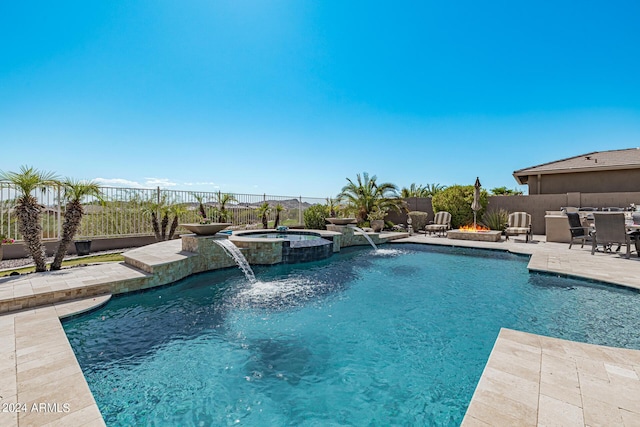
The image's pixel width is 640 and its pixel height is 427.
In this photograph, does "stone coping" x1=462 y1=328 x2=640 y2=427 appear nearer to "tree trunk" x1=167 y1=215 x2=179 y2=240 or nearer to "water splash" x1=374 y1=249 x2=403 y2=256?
"water splash" x1=374 y1=249 x2=403 y2=256

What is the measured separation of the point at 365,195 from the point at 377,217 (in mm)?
1525

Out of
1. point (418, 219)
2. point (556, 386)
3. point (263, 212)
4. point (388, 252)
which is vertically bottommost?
point (388, 252)

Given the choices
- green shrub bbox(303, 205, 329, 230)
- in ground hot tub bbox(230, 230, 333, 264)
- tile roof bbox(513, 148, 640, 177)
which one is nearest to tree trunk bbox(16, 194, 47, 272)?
in ground hot tub bbox(230, 230, 333, 264)

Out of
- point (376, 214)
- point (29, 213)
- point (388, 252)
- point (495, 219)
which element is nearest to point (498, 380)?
point (388, 252)

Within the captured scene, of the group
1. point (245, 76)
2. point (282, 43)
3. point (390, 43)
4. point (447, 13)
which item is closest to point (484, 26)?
point (447, 13)

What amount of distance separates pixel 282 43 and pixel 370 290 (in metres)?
9.47

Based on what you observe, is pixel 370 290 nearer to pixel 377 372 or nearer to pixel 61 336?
pixel 377 372

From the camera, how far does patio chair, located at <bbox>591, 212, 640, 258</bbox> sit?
790 cm

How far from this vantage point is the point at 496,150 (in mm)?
19016

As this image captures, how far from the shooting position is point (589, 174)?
1530cm

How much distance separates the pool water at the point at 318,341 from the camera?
2479mm

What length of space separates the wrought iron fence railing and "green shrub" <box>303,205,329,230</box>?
1331 mm

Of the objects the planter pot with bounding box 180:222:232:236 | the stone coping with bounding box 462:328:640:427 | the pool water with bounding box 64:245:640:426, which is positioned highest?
the planter pot with bounding box 180:222:232:236

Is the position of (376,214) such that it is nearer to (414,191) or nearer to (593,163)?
(593,163)
